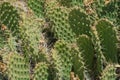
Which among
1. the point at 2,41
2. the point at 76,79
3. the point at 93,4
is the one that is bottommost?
the point at 76,79

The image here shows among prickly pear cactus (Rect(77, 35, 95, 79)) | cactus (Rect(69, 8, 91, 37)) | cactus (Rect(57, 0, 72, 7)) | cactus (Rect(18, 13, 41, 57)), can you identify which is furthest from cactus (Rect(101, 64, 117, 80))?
cactus (Rect(57, 0, 72, 7))

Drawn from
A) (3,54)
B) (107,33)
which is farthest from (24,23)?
(107,33)

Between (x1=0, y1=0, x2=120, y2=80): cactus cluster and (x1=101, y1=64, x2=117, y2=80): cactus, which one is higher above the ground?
(x1=0, y1=0, x2=120, y2=80): cactus cluster

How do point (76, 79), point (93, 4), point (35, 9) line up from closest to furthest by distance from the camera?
point (76, 79), point (93, 4), point (35, 9)

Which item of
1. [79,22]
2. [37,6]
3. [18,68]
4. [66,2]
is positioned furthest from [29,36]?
[66,2]

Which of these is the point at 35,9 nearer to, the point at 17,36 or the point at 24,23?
the point at 17,36

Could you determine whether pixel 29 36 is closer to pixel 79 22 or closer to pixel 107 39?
pixel 79 22

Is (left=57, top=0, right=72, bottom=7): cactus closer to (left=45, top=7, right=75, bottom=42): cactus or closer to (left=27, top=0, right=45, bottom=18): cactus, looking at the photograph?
(left=27, top=0, right=45, bottom=18): cactus
